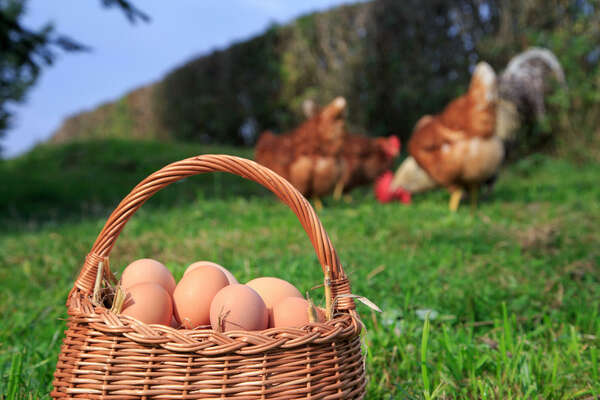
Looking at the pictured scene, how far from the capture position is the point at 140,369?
99 centimetres

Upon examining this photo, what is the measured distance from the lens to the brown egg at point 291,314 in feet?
3.71

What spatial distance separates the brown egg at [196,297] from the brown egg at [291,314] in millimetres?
179

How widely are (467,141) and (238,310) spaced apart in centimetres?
347

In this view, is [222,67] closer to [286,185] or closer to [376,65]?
[376,65]

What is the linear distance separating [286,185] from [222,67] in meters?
11.0

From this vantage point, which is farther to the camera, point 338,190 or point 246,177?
point 338,190

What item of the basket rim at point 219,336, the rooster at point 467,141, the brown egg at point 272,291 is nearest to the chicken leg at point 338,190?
the rooster at point 467,141

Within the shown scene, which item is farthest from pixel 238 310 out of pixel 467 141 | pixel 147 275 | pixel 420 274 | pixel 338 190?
pixel 338 190

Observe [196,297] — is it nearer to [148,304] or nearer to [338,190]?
[148,304]

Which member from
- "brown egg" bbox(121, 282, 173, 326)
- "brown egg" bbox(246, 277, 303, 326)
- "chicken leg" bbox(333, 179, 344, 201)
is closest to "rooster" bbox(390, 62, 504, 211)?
"chicken leg" bbox(333, 179, 344, 201)

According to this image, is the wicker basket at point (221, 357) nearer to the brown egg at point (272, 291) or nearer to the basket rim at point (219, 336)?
the basket rim at point (219, 336)

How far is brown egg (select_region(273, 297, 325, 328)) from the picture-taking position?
3.71ft

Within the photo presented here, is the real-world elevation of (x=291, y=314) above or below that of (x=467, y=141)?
below

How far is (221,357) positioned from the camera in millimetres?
949
